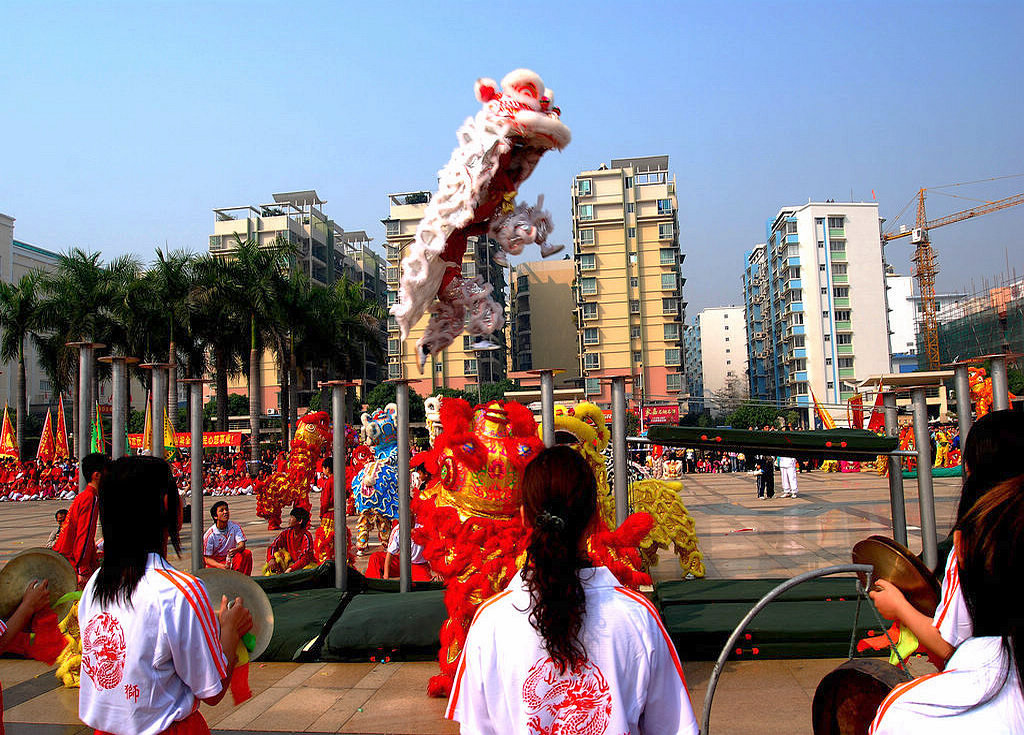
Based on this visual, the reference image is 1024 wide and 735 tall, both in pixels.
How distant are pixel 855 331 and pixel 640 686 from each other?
57578 mm

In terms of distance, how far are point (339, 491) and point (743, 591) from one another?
3.51m

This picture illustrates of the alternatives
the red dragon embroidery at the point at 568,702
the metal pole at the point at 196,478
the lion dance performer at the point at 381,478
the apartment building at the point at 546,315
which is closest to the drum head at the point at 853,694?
the red dragon embroidery at the point at 568,702

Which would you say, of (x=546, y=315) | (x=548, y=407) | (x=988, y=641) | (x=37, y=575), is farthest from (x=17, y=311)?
(x=546, y=315)

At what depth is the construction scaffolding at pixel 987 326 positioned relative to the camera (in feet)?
122

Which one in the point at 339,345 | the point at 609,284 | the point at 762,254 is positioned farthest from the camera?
the point at 762,254

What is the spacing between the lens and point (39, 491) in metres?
25.0

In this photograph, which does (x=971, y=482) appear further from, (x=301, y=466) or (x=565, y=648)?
(x=301, y=466)

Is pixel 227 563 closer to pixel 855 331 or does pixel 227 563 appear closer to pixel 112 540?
pixel 112 540

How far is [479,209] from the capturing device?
5.84 metres

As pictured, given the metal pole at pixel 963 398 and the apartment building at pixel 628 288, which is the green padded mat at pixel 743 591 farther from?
the apartment building at pixel 628 288

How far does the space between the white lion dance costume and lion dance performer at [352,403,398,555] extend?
3.66 meters

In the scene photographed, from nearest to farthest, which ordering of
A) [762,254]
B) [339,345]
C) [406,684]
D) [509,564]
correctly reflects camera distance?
[509,564] < [406,684] < [339,345] < [762,254]

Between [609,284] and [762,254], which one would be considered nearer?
[609,284]

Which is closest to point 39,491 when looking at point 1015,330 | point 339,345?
point 339,345
